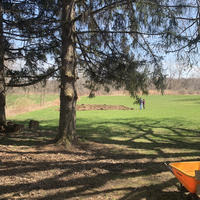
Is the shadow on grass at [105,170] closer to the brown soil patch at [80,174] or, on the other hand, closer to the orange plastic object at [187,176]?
the brown soil patch at [80,174]

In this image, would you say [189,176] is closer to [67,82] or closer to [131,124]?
[67,82]

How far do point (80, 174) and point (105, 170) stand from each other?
537 mm

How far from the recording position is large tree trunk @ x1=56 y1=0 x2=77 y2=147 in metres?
5.18

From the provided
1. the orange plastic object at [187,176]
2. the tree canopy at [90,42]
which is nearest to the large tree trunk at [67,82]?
the tree canopy at [90,42]

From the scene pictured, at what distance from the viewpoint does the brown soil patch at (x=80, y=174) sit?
2916 mm

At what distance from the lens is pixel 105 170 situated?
3.90 m

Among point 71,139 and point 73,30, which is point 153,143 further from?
point 73,30

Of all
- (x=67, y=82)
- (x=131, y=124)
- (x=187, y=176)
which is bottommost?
(x=131, y=124)

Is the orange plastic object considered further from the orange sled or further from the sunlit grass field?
the sunlit grass field

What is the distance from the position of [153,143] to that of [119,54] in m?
3.05

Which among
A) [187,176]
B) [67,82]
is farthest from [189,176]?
[67,82]

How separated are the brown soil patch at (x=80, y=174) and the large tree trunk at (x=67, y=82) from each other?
1.35 ft

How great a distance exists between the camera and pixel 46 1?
5.70 meters

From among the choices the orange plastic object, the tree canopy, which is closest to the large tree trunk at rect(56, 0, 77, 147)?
the tree canopy
